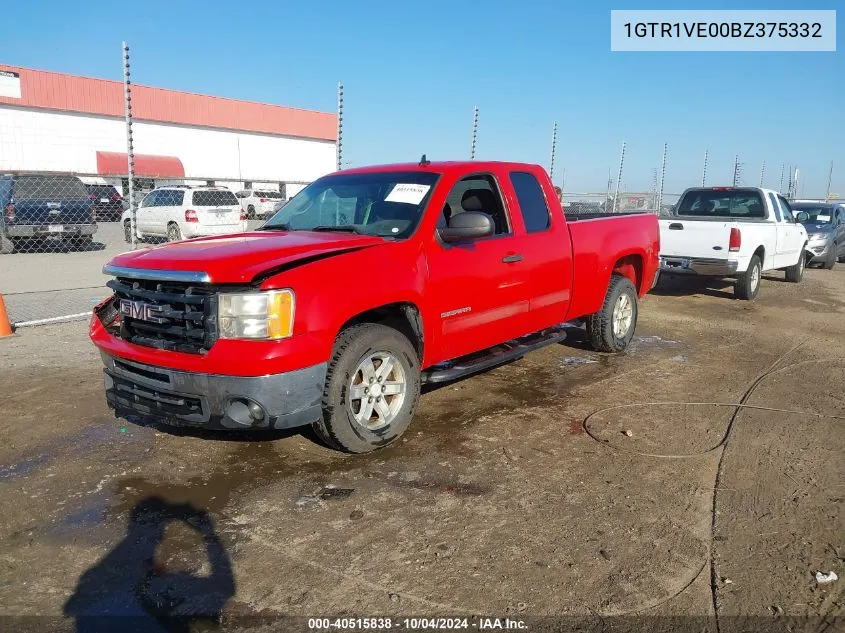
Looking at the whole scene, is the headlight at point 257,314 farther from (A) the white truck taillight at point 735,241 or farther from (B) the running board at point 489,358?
(A) the white truck taillight at point 735,241

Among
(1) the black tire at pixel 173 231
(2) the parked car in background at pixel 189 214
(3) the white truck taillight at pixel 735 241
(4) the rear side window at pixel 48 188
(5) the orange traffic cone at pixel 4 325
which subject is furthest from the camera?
(1) the black tire at pixel 173 231

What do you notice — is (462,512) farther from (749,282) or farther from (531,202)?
(749,282)

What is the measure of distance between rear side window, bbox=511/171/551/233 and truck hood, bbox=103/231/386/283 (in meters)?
1.67

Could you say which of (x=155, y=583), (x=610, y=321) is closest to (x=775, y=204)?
(x=610, y=321)

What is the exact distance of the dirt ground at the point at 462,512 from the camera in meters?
2.75

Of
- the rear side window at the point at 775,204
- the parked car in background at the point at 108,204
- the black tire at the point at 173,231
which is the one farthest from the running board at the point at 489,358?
the parked car in background at the point at 108,204

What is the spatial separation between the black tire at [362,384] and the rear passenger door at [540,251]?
1528 millimetres

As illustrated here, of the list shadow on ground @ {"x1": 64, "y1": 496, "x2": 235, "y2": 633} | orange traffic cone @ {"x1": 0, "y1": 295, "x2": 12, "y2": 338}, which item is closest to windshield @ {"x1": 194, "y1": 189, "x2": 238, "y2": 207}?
orange traffic cone @ {"x1": 0, "y1": 295, "x2": 12, "y2": 338}

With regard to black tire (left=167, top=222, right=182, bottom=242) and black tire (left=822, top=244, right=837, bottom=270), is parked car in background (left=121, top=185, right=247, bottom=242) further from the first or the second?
black tire (left=822, top=244, right=837, bottom=270)

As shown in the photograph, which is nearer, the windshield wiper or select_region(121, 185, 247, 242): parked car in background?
the windshield wiper

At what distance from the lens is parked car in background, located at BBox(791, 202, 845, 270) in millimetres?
16062

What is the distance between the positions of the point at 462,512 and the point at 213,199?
15.8 meters

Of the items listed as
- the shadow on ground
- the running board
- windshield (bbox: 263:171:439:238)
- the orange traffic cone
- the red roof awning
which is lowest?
the shadow on ground

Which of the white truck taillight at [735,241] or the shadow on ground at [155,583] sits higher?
the white truck taillight at [735,241]
